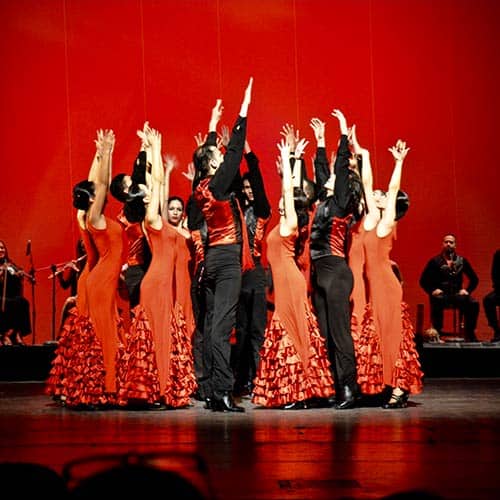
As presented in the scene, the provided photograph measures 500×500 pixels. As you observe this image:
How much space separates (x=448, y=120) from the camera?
32.4ft

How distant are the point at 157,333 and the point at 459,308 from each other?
376 centimetres

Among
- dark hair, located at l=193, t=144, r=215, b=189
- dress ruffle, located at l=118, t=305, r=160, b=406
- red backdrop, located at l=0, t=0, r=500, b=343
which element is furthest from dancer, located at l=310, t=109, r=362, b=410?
red backdrop, located at l=0, t=0, r=500, b=343

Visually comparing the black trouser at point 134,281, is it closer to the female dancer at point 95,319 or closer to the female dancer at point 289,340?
the female dancer at point 95,319

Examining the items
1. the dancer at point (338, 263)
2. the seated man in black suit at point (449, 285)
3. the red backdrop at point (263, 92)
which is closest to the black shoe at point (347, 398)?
the dancer at point (338, 263)

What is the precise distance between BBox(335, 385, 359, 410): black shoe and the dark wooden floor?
0.10 m

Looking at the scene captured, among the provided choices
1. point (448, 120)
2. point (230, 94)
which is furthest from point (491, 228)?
point (230, 94)

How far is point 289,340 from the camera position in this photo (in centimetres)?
598

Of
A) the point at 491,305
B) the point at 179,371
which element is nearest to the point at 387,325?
the point at 179,371

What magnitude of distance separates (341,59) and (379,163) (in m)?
1.11

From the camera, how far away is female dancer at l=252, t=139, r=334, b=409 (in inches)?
234

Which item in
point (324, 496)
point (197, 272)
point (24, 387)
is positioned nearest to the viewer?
point (324, 496)

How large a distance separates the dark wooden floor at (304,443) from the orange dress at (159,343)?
17cm

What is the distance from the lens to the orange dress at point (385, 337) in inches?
234

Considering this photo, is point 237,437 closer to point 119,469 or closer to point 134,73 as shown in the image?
point 119,469
